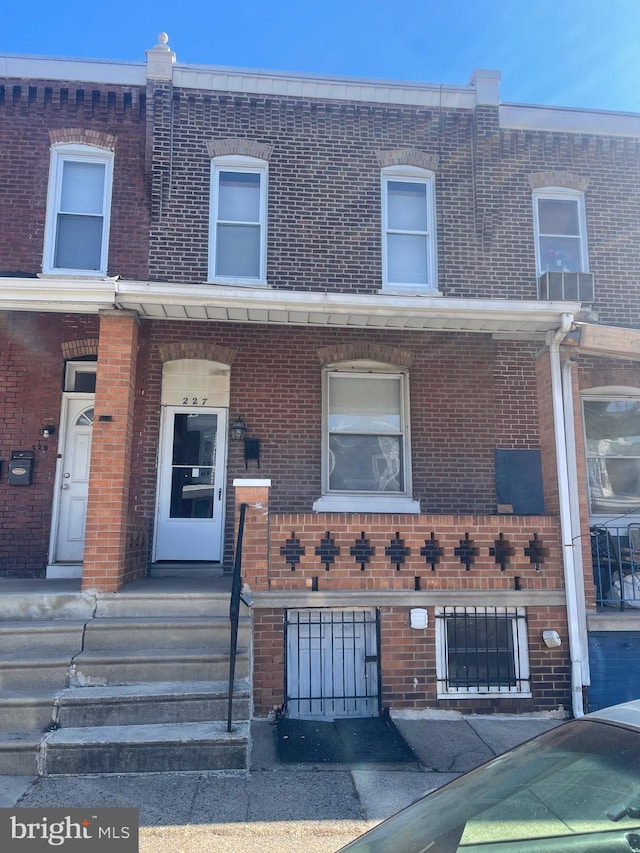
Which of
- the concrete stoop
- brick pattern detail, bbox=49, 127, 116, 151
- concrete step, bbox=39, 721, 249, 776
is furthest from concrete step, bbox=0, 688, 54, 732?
brick pattern detail, bbox=49, 127, 116, 151

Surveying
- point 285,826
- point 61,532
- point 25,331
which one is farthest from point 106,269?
point 285,826

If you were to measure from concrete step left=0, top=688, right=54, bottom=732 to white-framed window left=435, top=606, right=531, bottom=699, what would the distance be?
3224mm

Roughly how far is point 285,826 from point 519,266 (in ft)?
23.4

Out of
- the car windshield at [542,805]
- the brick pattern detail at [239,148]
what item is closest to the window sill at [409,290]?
the brick pattern detail at [239,148]

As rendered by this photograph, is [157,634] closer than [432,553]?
Yes

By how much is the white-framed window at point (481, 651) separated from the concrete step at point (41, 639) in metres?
3.13

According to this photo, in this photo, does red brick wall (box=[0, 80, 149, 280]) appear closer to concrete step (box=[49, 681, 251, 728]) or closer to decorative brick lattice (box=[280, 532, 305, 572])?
decorative brick lattice (box=[280, 532, 305, 572])

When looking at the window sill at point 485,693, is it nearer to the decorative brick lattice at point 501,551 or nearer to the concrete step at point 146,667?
the decorative brick lattice at point 501,551

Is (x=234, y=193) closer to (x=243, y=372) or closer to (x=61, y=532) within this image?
(x=243, y=372)

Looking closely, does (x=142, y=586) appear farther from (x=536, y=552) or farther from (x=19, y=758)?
(x=536, y=552)

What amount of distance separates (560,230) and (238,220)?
441 cm

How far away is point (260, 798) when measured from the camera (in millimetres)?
3885

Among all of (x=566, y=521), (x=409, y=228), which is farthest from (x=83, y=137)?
(x=566, y=521)

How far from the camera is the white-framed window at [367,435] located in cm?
782
